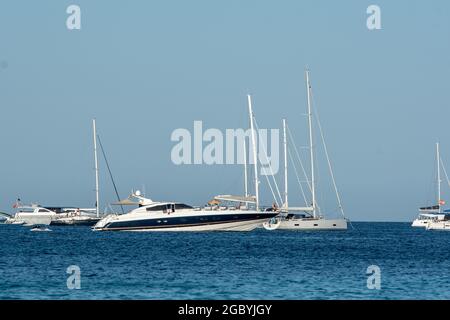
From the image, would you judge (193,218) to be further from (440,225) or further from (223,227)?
(440,225)

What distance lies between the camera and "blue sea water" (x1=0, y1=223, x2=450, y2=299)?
4509cm

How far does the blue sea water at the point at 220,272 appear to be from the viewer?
45.1 m

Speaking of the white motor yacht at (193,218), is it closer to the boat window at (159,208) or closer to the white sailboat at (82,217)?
the boat window at (159,208)

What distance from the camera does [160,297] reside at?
43.5 metres

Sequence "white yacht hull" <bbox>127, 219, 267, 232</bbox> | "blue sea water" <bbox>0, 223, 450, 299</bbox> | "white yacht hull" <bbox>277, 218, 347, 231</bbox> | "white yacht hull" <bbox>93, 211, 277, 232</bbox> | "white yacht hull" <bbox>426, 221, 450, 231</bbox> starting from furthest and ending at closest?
"white yacht hull" <bbox>426, 221, 450, 231</bbox> < "white yacht hull" <bbox>277, 218, 347, 231</bbox> < "white yacht hull" <bbox>127, 219, 267, 232</bbox> < "white yacht hull" <bbox>93, 211, 277, 232</bbox> < "blue sea water" <bbox>0, 223, 450, 299</bbox>

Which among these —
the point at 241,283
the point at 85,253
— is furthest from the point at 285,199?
the point at 241,283

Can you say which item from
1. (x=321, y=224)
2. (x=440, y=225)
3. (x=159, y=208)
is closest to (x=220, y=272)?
(x=159, y=208)

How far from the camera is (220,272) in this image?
5659 cm

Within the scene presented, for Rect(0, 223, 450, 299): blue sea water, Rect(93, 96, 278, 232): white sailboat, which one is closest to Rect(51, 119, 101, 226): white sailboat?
Rect(93, 96, 278, 232): white sailboat

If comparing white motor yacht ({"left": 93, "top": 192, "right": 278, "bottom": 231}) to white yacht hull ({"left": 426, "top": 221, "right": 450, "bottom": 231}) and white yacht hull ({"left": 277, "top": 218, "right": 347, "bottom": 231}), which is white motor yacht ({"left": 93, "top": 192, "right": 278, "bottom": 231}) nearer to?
white yacht hull ({"left": 277, "top": 218, "right": 347, "bottom": 231})

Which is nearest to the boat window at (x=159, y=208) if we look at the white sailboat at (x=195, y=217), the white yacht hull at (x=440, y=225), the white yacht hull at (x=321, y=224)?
the white sailboat at (x=195, y=217)

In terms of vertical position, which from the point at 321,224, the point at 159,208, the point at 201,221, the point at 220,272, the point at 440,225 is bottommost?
the point at 440,225

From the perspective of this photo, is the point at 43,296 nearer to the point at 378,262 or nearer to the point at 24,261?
the point at 24,261
